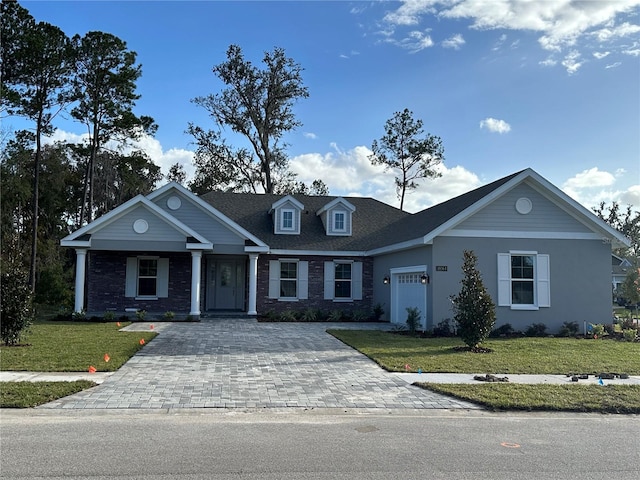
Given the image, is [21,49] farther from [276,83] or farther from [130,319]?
[276,83]

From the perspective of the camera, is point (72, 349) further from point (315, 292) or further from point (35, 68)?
point (35, 68)

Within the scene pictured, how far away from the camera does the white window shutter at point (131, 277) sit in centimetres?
2191

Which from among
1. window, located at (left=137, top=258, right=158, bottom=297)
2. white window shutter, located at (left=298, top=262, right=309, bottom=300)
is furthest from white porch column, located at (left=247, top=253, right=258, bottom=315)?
window, located at (left=137, top=258, right=158, bottom=297)

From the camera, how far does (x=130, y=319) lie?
20.1 meters

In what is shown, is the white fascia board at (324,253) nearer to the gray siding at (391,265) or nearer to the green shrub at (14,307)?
the gray siding at (391,265)

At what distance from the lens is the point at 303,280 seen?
2334 centimetres

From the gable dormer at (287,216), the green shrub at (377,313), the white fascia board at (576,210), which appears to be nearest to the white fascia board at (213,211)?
the gable dormer at (287,216)

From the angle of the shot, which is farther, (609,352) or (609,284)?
(609,284)

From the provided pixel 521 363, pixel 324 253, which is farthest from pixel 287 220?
pixel 521 363

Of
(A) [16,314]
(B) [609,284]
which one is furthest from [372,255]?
(A) [16,314]

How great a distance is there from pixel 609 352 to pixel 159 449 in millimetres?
11937

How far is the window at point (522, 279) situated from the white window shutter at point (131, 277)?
1458 centimetres

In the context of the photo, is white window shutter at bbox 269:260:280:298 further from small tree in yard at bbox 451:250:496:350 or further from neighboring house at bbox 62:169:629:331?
small tree in yard at bbox 451:250:496:350

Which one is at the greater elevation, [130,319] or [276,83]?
[276,83]
